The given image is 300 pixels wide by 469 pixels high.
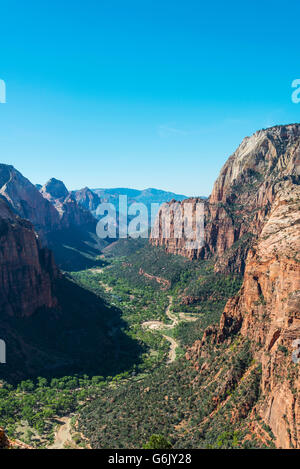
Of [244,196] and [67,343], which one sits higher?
[244,196]

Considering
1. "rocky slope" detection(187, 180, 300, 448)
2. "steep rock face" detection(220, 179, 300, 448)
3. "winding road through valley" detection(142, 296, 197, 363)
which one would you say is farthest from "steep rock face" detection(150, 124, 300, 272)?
"steep rock face" detection(220, 179, 300, 448)

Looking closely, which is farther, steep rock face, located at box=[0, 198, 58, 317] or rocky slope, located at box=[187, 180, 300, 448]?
steep rock face, located at box=[0, 198, 58, 317]

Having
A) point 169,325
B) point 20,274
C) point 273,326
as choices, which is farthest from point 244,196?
point 273,326

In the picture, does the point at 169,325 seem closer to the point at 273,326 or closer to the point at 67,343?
the point at 67,343

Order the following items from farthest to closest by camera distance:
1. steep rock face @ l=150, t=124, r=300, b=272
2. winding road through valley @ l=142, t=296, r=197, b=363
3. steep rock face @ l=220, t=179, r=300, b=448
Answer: steep rock face @ l=150, t=124, r=300, b=272, winding road through valley @ l=142, t=296, r=197, b=363, steep rock face @ l=220, t=179, r=300, b=448

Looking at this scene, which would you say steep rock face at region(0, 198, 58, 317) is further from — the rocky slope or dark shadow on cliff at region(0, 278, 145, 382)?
the rocky slope
